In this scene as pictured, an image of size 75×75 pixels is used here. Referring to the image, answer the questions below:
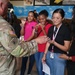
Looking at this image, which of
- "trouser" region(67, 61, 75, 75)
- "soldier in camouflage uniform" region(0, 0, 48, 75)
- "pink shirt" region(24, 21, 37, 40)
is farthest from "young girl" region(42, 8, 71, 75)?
"pink shirt" region(24, 21, 37, 40)

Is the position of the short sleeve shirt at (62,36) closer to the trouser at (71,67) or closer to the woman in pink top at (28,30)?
the trouser at (71,67)

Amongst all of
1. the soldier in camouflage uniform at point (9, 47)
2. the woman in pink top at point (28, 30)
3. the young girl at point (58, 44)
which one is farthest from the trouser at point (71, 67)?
the woman in pink top at point (28, 30)

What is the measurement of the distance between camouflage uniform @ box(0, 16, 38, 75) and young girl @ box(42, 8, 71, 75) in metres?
1.02

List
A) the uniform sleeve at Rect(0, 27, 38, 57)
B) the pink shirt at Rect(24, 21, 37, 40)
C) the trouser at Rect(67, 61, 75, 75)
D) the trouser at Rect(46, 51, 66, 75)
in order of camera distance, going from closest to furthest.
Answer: the uniform sleeve at Rect(0, 27, 38, 57), the trouser at Rect(67, 61, 75, 75), the trouser at Rect(46, 51, 66, 75), the pink shirt at Rect(24, 21, 37, 40)

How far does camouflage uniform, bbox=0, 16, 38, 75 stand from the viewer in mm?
1941

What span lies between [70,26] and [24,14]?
3.14 meters

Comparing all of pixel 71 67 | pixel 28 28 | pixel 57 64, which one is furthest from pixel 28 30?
pixel 71 67

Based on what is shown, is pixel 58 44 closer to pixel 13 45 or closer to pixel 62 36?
pixel 62 36

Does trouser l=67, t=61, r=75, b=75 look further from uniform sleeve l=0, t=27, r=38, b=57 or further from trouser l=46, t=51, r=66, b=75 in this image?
uniform sleeve l=0, t=27, r=38, b=57

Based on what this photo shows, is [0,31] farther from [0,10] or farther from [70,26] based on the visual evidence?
[70,26]

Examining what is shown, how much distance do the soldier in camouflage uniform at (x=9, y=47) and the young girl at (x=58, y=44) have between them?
3.26ft

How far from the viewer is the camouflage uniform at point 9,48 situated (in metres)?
1.94

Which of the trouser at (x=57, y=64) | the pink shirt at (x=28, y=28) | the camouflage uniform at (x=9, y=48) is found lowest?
the trouser at (x=57, y=64)

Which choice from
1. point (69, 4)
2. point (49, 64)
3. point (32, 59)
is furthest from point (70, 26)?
point (69, 4)
